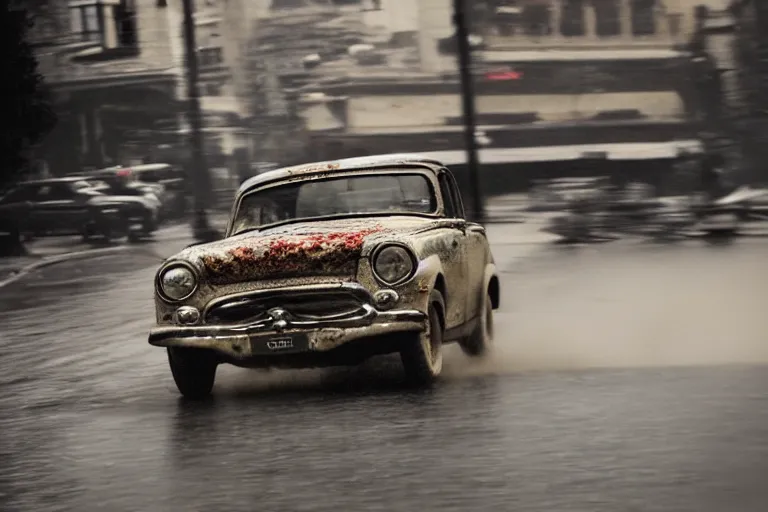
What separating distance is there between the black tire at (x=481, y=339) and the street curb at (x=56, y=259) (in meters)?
16.1

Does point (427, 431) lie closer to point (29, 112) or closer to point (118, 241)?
point (29, 112)

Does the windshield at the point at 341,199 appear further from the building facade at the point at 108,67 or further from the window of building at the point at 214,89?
the window of building at the point at 214,89

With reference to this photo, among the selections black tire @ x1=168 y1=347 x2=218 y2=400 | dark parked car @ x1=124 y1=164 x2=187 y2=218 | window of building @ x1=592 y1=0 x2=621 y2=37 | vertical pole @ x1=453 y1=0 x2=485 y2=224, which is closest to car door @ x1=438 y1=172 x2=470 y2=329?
black tire @ x1=168 y1=347 x2=218 y2=400

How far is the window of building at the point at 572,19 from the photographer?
55.9 metres

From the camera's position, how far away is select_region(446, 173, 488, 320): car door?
40.6ft

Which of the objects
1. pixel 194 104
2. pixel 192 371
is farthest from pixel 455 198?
pixel 194 104

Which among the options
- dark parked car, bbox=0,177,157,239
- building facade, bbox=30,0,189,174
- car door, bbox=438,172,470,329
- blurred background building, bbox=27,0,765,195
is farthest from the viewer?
blurred background building, bbox=27,0,765,195

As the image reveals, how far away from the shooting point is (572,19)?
56.6 metres

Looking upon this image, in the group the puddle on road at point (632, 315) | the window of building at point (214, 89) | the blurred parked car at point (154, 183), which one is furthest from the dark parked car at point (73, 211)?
the puddle on road at point (632, 315)

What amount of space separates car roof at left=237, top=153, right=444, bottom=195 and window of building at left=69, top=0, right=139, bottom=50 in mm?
42314

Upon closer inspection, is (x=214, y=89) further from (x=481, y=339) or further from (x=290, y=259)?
(x=290, y=259)

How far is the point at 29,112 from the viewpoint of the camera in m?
35.0

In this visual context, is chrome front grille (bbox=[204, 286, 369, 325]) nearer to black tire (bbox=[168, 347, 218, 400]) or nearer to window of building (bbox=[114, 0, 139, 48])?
black tire (bbox=[168, 347, 218, 400])

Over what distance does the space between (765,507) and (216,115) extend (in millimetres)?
46191
